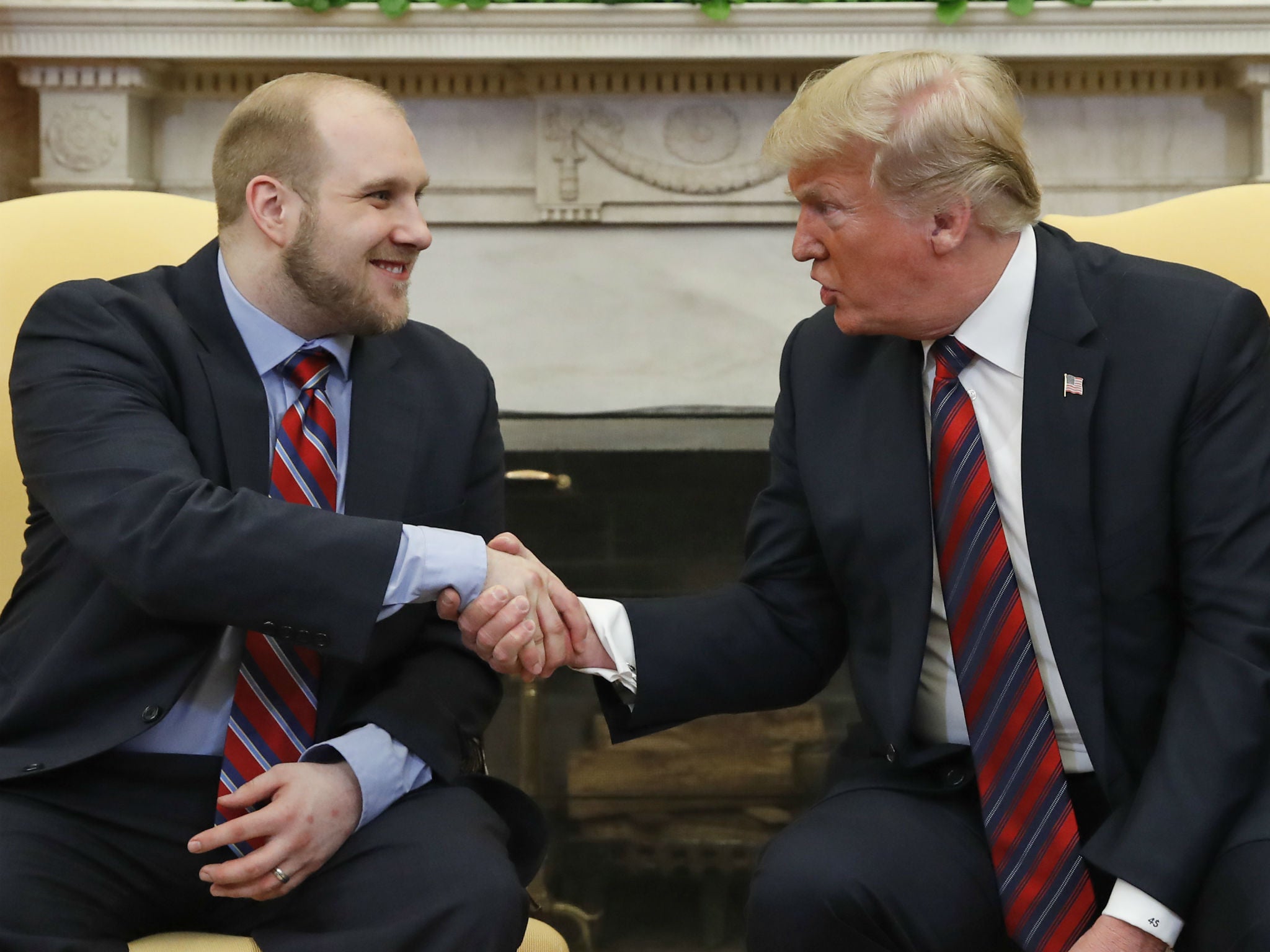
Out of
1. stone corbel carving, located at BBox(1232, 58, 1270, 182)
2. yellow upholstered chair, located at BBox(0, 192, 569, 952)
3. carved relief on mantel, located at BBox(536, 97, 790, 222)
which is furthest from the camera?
carved relief on mantel, located at BBox(536, 97, 790, 222)

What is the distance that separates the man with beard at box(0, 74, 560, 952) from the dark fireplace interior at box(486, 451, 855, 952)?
1.04 m

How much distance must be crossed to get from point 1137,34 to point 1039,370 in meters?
2.47

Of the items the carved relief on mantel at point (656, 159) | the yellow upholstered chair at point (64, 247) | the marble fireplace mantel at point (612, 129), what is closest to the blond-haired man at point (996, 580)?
the yellow upholstered chair at point (64, 247)

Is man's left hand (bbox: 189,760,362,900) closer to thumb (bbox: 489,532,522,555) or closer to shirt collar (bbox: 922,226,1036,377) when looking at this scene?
thumb (bbox: 489,532,522,555)

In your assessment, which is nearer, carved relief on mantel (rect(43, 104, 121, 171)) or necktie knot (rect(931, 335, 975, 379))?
necktie knot (rect(931, 335, 975, 379))

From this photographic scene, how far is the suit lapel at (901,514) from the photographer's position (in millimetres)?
1567

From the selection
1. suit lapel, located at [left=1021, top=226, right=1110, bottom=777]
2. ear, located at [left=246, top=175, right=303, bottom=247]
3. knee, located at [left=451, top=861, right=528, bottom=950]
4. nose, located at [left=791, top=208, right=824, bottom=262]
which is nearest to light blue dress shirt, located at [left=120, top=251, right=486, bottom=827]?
knee, located at [left=451, top=861, right=528, bottom=950]

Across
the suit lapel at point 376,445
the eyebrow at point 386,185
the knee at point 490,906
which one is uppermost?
the eyebrow at point 386,185

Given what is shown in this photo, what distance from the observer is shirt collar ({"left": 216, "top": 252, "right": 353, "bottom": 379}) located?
1.70 m

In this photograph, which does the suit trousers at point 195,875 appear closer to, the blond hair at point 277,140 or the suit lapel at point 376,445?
the suit lapel at point 376,445

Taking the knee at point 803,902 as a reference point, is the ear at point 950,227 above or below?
above

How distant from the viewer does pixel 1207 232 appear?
199 cm

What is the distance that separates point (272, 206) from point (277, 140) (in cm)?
9

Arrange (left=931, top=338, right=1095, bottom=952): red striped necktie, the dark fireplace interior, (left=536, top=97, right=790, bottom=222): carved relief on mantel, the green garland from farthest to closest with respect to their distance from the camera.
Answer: (left=536, top=97, right=790, bottom=222): carved relief on mantel < the green garland < the dark fireplace interior < (left=931, top=338, right=1095, bottom=952): red striped necktie
